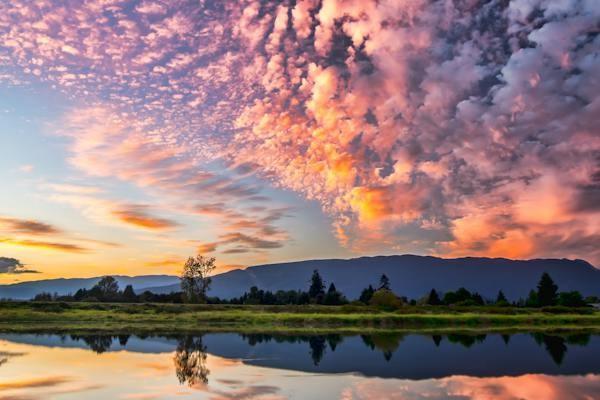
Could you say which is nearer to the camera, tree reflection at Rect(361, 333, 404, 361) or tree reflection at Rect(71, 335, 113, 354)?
tree reflection at Rect(361, 333, 404, 361)

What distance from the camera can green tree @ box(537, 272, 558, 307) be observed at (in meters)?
113

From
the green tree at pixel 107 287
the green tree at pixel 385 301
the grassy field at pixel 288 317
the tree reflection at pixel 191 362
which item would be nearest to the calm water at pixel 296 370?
the tree reflection at pixel 191 362

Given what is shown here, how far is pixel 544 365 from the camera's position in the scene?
1203 inches

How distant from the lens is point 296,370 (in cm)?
2745

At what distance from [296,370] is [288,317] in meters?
48.7

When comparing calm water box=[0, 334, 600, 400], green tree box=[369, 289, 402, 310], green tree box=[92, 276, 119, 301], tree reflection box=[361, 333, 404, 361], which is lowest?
calm water box=[0, 334, 600, 400]

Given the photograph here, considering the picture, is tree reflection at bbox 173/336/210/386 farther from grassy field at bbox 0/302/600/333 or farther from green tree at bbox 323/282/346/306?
green tree at bbox 323/282/346/306

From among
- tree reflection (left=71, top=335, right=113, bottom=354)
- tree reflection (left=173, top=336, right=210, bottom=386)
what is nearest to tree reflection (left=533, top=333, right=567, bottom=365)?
tree reflection (left=173, top=336, right=210, bottom=386)

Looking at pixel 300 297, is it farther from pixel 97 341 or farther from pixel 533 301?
pixel 97 341

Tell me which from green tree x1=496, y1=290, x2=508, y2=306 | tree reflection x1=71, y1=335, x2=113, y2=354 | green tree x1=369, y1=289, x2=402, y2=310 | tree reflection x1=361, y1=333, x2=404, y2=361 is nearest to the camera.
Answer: tree reflection x1=361, y1=333, x2=404, y2=361

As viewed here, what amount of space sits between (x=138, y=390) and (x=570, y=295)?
11016 cm

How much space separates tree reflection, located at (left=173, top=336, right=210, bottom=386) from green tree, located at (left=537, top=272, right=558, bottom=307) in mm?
92124

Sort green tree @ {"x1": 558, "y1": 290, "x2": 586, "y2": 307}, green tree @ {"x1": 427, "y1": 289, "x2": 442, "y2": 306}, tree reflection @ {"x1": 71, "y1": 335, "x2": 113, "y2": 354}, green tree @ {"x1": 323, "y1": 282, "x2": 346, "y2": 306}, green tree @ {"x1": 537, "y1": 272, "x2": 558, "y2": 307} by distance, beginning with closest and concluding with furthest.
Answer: tree reflection @ {"x1": 71, "y1": 335, "x2": 113, "y2": 354} < green tree @ {"x1": 558, "y1": 290, "x2": 586, "y2": 307} < green tree @ {"x1": 537, "y1": 272, "x2": 558, "y2": 307} < green tree @ {"x1": 427, "y1": 289, "x2": 442, "y2": 306} < green tree @ {"x1": 323, "y1": 282, "x2": 346, "y2": 306}

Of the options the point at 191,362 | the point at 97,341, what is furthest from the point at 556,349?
the point at 97,341
